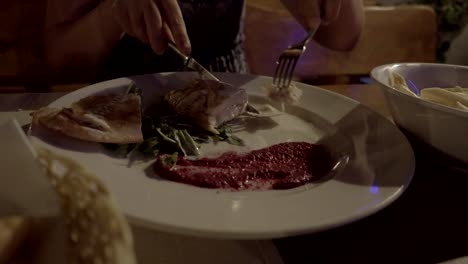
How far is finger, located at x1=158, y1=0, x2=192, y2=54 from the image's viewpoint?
36.7 inches

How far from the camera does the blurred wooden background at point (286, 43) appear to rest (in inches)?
59.7

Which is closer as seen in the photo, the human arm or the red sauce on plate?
the red sauce on plate

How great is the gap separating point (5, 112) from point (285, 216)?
67 cm

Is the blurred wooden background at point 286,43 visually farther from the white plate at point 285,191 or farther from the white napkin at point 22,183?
the white napkin at point 22,183

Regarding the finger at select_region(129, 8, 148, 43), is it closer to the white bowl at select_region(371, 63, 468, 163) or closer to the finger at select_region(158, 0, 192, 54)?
the finger at select_region(158, 0, 192, 54)

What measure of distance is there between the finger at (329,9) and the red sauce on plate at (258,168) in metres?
0.41

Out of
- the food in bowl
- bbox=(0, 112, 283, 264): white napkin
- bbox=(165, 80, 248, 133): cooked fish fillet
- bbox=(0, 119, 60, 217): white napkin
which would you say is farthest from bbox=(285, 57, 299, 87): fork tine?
bbox=(0, 119, 60, 217): white napkin

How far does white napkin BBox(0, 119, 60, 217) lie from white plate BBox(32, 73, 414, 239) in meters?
0.16

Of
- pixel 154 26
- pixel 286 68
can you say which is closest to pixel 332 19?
pixel 286 68

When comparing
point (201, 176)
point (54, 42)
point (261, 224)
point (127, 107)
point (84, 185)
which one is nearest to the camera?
point (84, 185)

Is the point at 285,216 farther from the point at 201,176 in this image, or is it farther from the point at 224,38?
the point at 224,38

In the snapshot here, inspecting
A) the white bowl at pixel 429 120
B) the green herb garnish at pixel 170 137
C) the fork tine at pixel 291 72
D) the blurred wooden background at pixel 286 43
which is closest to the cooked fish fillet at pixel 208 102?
the green herb garnish at pixel 170 137

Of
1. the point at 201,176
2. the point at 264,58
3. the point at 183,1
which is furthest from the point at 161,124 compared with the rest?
the point at 264,58

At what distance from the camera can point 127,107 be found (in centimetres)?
85
